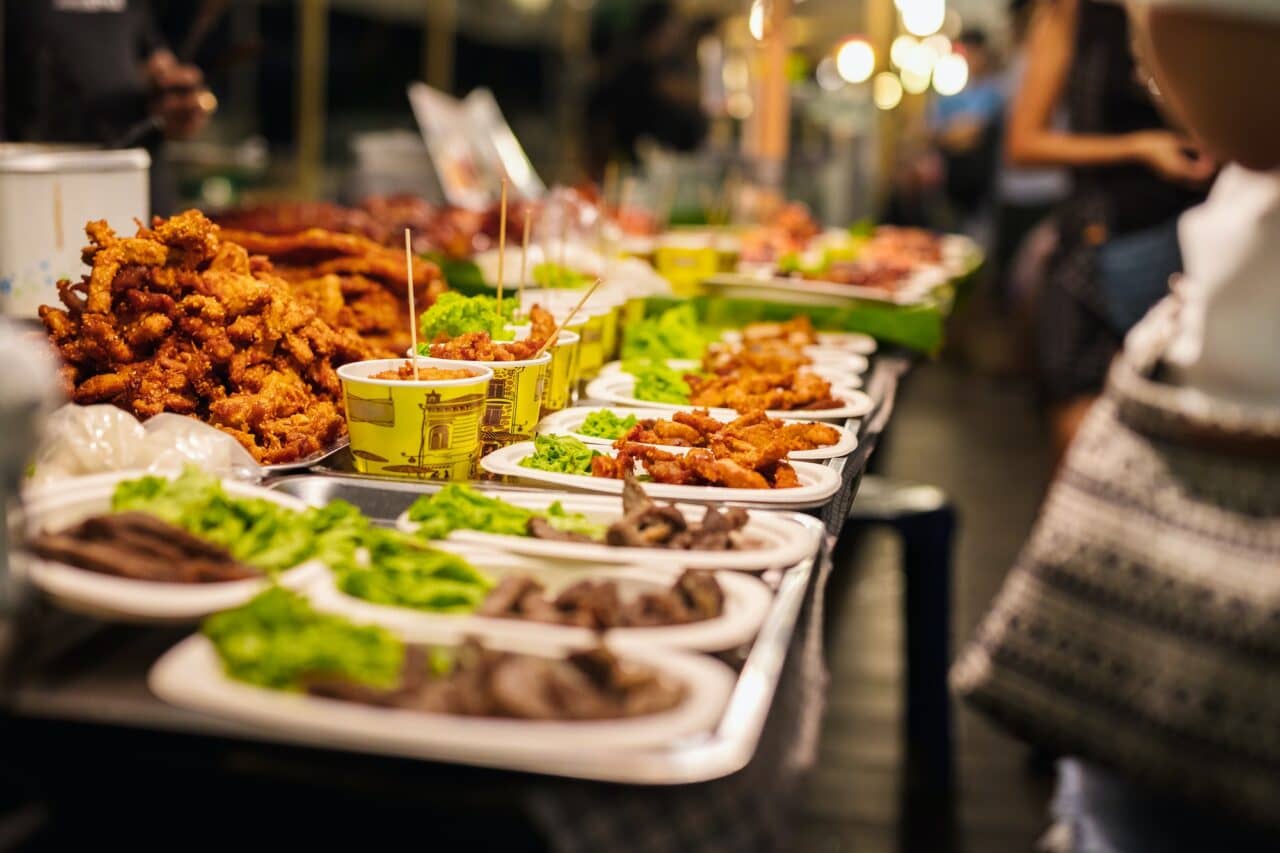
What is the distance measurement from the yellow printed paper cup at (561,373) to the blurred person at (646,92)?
5.84m

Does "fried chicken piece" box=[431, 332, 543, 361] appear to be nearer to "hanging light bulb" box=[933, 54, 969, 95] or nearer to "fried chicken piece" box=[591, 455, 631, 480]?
"fried chicken piece" box=[591, 455, 631, 480]

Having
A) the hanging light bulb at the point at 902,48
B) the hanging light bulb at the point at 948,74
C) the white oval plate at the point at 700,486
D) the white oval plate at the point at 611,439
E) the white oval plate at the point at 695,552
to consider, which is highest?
the hanging light bulb at the point at 902,48

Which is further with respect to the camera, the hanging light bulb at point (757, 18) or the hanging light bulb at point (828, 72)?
the hanging light bulb at point (828, 72)

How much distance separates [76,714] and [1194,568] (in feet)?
3.44

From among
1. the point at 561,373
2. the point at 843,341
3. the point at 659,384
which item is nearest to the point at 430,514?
the point at 561,373

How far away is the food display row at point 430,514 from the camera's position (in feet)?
3.70

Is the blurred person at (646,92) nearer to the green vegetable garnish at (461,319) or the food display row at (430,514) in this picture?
the food display row at (430,514)

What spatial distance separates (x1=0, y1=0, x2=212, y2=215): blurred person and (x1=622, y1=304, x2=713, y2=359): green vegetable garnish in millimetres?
1512

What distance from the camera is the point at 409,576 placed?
1379 millimetres

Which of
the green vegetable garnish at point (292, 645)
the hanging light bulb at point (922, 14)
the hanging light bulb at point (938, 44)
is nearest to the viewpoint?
the green vegetable garnish at point (292, 645)

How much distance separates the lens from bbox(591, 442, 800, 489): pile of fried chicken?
73.0 inches

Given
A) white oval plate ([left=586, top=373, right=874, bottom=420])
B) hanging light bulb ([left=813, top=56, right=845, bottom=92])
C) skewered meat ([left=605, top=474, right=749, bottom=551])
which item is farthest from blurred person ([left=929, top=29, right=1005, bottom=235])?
skewered meat ([left=605, top=474, right=749, bottom=551])

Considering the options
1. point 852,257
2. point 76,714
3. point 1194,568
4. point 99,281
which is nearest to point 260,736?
point 76,714

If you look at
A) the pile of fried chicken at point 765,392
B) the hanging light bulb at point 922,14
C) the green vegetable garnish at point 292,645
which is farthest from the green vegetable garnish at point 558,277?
the hanging light bulb at point 922,14
